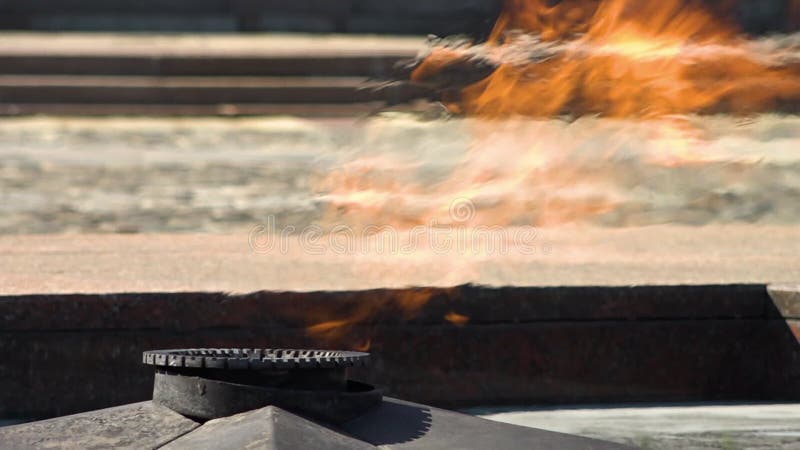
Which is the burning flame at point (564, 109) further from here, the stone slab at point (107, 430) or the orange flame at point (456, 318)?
the stone slab at point (107, 430)

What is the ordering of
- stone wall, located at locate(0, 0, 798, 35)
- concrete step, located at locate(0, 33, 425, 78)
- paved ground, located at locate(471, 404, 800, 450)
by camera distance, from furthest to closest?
stone wall, located at locate(0, 0, 798, 35), concrete step, located at locate(0, 33, 425, 78), paved ground, located at locate(471, 404, 800, 450)

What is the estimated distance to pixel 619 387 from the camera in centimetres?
376

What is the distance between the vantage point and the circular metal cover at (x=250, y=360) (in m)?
1.91

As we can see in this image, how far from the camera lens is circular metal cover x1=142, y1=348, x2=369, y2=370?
6.27ft

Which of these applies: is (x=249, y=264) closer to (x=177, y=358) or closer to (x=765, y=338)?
(x=765, y=338)

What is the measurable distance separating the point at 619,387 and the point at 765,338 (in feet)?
1.53

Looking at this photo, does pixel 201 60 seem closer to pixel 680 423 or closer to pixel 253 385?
pixel 680 423

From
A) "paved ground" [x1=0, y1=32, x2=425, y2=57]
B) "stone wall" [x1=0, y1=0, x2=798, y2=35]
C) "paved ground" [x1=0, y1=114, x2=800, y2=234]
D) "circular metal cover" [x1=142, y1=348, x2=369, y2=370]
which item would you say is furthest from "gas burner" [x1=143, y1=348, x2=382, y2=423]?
"stone wall" [x1=0, y1=0, x2=798, y2=35]

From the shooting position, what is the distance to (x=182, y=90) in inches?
378

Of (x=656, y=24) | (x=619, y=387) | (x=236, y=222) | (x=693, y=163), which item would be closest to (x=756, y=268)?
(x=619, y=387)

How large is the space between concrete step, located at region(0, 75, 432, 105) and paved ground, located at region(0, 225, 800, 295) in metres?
4.20

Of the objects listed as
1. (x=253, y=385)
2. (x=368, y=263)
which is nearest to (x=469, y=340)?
(x=368, y=263)

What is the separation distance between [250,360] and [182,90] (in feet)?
25.9

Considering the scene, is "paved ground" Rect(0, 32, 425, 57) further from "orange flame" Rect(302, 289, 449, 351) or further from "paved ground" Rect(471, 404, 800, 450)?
"paved ground" Rect(471, 404, 800, 450)
